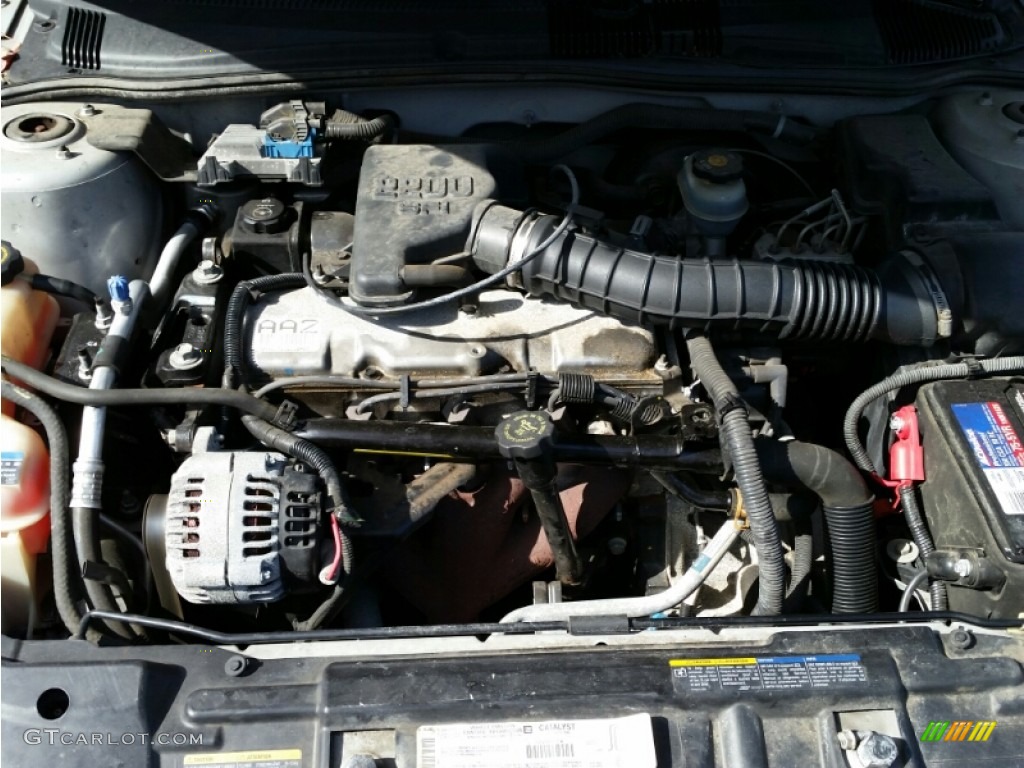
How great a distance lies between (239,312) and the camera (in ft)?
6.32

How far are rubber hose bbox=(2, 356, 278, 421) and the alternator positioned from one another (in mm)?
124

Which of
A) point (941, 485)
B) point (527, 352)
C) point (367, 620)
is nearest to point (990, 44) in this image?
point (941, 485)

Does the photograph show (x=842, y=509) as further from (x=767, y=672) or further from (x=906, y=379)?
(x=767, y=672)

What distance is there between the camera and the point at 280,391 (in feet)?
6.26

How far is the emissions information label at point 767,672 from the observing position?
1473 millimetres

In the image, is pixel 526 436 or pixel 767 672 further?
pixel 526 436

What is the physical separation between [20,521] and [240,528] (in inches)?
17.5

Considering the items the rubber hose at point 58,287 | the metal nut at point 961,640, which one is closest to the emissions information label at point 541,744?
the metal nut at point 961,640

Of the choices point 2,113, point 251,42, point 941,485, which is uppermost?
point 251,42

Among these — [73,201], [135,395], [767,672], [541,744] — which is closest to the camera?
[541,744]

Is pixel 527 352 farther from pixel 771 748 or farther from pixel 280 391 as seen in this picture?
pixel 771 748

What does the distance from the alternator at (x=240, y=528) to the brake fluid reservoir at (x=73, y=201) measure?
0.69 meters

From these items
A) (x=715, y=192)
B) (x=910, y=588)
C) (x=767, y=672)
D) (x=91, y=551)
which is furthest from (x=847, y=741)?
(x=91, y=551)

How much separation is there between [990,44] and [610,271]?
1.47m
